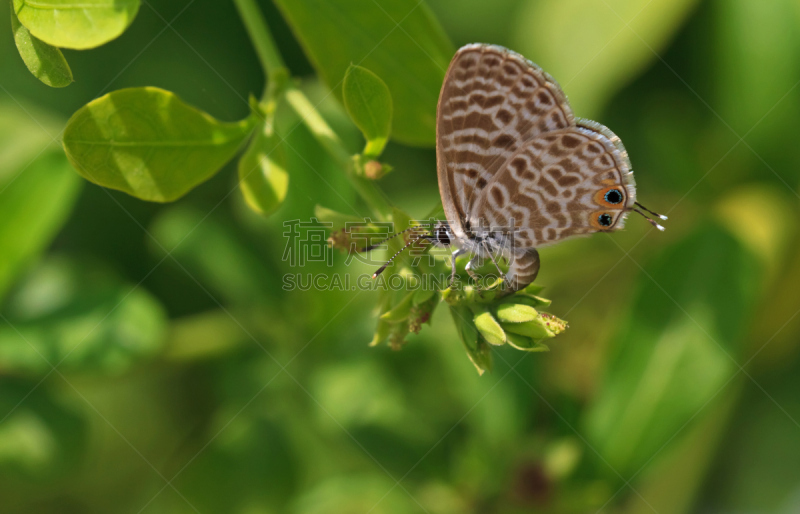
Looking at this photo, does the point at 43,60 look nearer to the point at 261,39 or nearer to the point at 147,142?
the point at 147,142

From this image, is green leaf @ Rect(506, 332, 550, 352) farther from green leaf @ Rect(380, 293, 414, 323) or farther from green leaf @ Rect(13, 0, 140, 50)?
green leaf @ Rect(13, 0, 140, 50)

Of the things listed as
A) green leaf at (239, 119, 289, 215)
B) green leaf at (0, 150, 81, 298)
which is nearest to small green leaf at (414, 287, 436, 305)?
green leaf at (239, 119, 289, 215)

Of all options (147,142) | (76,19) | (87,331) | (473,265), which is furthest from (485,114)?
(87,331)

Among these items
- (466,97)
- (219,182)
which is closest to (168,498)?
(219,182)

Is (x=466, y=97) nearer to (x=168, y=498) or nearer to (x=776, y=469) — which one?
(x=168, y=498)

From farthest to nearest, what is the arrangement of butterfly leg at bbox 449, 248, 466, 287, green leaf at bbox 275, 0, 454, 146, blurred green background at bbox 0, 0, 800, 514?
blurred green background at bbox 0, 0, 800, 514 < green leaf at bbox 275, 0, 454, 146 < butterfly leg at bbox 449, 248, 466, 287

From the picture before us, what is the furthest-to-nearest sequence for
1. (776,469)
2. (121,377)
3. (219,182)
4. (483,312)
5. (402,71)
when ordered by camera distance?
(219,182)
(776,469)
(121,377)
(402,71)
(483,312)
